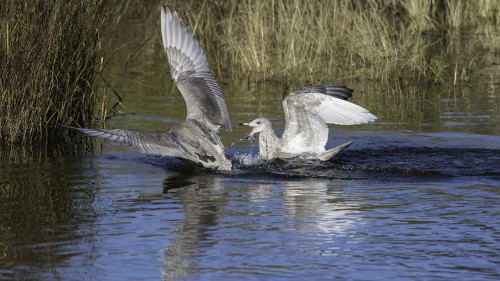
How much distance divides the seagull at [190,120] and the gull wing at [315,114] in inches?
29.3

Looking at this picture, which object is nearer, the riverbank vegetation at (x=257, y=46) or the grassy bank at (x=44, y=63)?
the grassy bank at (x=44, y=63)

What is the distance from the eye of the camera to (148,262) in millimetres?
6191

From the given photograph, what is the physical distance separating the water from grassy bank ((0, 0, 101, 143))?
49cm

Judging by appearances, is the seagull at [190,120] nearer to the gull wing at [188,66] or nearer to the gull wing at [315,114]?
the gull wing at [188,66]

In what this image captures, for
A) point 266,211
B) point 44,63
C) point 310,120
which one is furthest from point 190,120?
point 266,211

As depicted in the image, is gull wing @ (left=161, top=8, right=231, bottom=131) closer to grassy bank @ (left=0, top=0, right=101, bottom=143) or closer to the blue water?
the blue water

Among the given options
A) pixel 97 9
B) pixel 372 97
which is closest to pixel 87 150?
pixel 97 9

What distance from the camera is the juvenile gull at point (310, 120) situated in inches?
408

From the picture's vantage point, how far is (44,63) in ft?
32.5

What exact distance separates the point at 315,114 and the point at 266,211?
3004mm

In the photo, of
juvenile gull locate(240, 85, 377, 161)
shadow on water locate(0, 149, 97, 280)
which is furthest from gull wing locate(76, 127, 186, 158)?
juvenile gull locate(240, 85, 377, 161)

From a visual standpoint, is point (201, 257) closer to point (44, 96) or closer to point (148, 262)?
point (148, 262)

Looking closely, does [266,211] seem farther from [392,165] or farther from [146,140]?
[392,165]

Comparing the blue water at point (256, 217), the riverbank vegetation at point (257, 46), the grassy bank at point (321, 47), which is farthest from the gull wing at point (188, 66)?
the grassy bank at point (321, 47)
